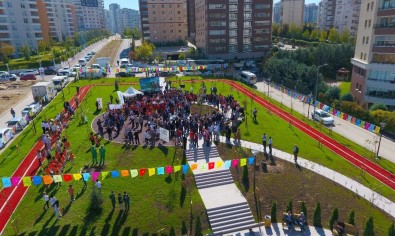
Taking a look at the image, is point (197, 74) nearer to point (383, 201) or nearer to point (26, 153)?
point (26, 153)

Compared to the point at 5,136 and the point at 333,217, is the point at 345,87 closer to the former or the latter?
the point at 333,217

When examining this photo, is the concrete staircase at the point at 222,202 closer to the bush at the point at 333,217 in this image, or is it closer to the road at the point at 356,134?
the bush at the point at 333,217

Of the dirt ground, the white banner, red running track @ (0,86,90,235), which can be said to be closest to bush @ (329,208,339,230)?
the white banner

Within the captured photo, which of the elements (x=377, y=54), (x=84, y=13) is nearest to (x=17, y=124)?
(x=377, y=54)

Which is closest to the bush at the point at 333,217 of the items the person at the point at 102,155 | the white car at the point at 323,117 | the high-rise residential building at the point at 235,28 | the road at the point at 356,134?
the road at the point at 356,134

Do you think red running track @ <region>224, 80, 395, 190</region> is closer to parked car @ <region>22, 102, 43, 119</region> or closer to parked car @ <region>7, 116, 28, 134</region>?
parked car @ <region>22, 102, 43, 119</region>

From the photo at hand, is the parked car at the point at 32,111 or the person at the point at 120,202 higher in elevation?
the parked car at the point at 32,111

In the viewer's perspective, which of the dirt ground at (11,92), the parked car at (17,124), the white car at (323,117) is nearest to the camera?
the parked car at (17,124)
